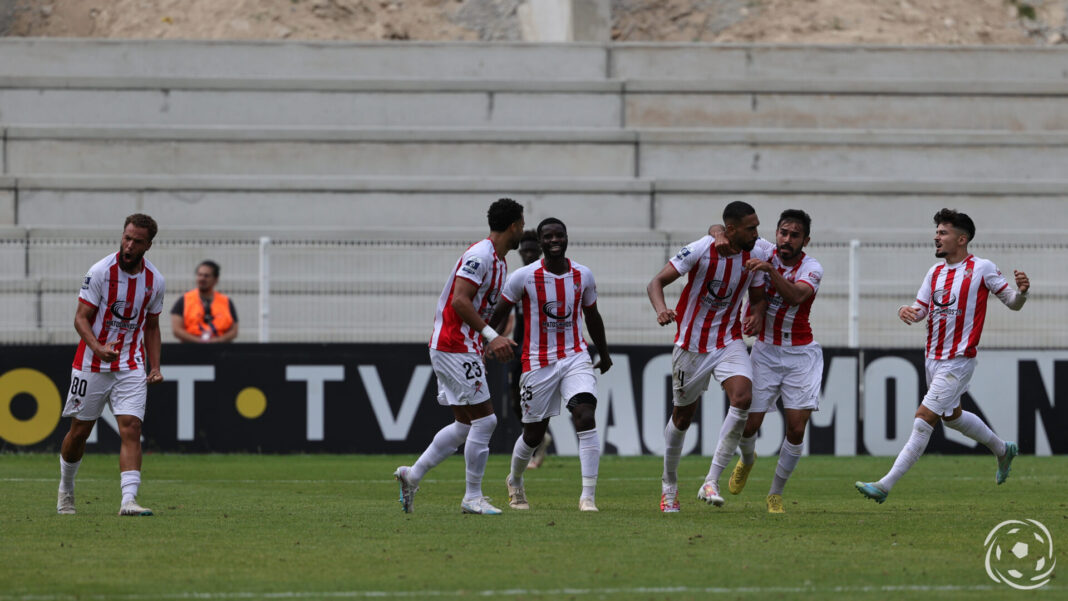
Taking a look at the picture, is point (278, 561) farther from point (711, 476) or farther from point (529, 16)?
point (529, 16)

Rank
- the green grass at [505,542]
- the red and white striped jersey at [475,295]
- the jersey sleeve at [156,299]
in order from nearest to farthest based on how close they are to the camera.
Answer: the green grass at [505,542]
the red and white striped jersey at [475,295]
the jersey sleeve at [156,299]

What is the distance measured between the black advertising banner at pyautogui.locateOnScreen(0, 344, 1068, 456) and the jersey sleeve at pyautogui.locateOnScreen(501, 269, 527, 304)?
6622 millimetres

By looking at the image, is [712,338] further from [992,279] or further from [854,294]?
[854,294]

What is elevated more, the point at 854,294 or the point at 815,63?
the point at 815,63

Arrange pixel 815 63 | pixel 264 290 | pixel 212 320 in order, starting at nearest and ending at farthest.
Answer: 1. pixel 212 320
2. pixel 264 290
3. pixel 815 63

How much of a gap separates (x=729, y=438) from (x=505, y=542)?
2776 millimetres

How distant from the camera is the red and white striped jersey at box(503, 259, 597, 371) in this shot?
10.7 metres

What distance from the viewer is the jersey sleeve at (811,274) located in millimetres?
10742

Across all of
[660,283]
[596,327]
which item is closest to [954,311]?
[660,283]

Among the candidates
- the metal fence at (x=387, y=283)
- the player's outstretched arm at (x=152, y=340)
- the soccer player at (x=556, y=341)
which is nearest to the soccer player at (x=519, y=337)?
the metal fence at (x=387, y=283)

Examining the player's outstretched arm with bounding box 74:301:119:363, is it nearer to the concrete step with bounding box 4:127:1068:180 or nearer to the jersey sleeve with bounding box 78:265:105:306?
the jersey sleeve with bounding box 78:265:105:306

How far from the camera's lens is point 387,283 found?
18.5 metres
